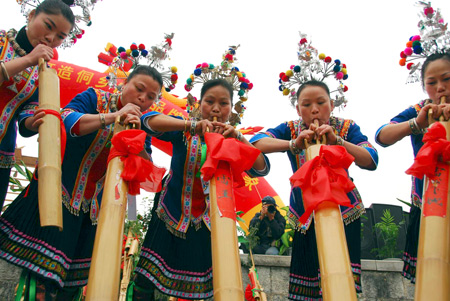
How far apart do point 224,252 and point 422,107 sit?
1.80 meters

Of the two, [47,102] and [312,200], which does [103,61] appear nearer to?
[47,102]

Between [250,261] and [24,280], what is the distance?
2665mm

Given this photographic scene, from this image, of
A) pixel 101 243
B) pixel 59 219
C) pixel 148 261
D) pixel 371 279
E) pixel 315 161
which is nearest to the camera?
pixel 101 243

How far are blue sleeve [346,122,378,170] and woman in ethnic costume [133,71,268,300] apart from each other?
0.69m

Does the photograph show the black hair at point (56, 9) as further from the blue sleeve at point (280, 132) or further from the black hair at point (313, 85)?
the black hair at point (313, 85)

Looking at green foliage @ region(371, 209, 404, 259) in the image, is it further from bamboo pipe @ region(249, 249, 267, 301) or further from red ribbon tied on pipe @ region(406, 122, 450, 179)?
red ribbon tied on pipe @ region(406, 122, 450, 179)

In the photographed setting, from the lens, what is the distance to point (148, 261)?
2861 millimetres

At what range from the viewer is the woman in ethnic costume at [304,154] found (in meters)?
2.80

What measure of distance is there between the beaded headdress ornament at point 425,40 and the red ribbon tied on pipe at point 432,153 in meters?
0.89

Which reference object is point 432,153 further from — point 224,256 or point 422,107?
point 224,256

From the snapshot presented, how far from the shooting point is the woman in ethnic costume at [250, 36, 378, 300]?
280cm

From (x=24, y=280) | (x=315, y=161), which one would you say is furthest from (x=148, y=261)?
(x=315, y=161)

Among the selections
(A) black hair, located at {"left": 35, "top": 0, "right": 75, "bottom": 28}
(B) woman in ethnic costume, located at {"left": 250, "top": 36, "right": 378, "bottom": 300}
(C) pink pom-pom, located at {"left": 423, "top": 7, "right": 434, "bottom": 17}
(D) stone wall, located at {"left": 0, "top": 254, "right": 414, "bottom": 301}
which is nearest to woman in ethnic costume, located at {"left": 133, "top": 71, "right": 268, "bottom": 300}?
(B) woman in ethnic costume, located at {"left": 250, "top": 36, "right": 378, "bottom": 300}

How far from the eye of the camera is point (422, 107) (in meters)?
2.94
